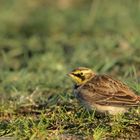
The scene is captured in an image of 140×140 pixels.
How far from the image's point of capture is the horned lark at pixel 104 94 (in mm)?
6941

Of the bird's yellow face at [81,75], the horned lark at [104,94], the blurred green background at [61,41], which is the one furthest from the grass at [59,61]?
the bird's yellow face at [81,75]

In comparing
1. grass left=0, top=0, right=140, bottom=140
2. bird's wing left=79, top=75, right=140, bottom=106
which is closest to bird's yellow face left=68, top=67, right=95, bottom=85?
bird's wing left=79, top=75, right=140, bottom=106

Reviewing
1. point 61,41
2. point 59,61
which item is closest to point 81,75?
point 59,61

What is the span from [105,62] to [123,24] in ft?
12.2

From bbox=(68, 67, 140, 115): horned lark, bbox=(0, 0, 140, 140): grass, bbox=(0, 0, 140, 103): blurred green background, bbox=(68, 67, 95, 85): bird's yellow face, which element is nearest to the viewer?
bbox=(0, 0, 140, 140): grass

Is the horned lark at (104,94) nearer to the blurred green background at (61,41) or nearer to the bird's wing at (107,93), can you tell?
the bird's wing at (107,93)

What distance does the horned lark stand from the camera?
6.94 meters

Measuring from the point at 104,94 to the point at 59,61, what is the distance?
3.88m

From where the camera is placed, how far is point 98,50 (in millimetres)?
11336

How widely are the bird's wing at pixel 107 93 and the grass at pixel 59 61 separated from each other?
6.3 inches

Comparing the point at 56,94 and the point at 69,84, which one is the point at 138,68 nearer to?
the point at 69,84

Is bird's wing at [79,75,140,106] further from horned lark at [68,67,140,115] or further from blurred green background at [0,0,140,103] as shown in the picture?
blurred green background at [0,0,140,103]

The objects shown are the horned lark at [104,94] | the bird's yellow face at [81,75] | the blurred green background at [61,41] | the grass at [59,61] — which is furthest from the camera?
the blurred green background at [61,41]

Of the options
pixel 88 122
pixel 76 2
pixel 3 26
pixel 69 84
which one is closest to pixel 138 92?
pixel 88 122
